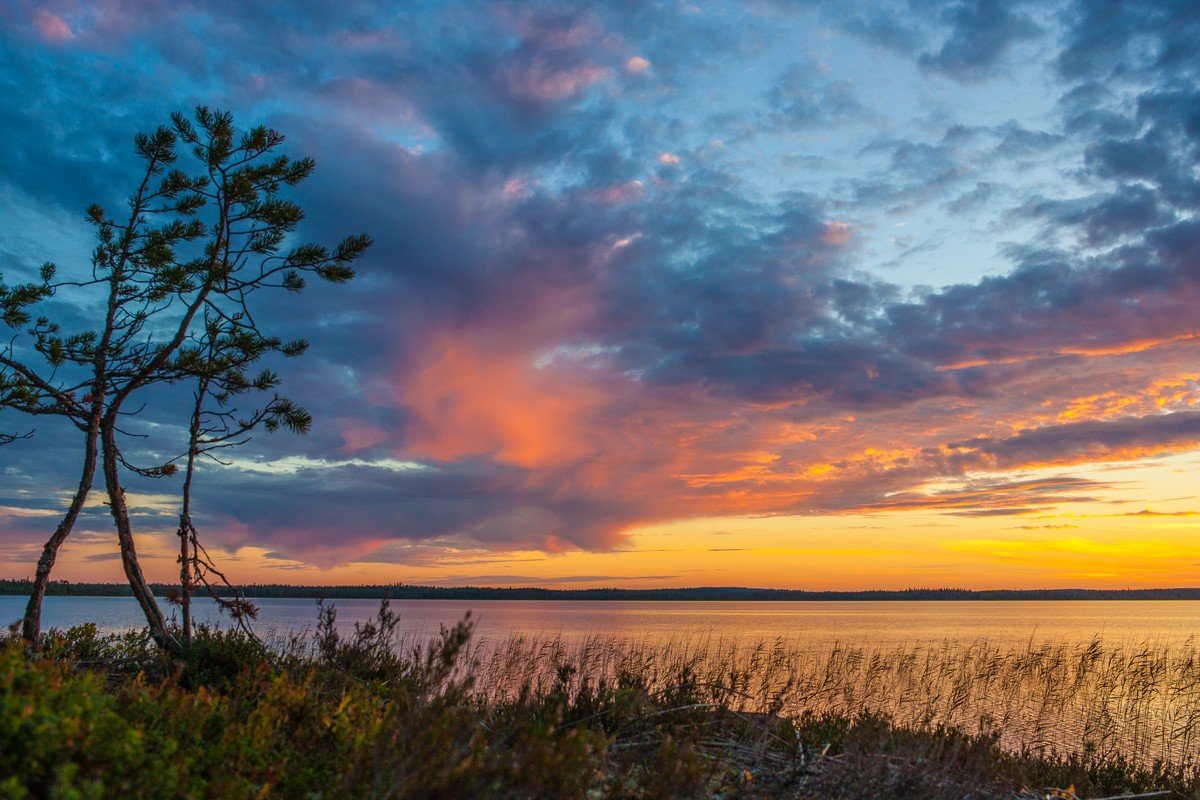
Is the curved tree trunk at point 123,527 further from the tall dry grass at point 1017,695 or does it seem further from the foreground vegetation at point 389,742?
the tall dry grass at point 1017,695

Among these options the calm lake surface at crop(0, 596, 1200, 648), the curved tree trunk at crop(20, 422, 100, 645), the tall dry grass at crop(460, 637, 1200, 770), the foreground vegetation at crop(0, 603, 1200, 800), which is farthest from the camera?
the calm lake surface at crop(0, 596, 1200, 648)

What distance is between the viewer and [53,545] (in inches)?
365

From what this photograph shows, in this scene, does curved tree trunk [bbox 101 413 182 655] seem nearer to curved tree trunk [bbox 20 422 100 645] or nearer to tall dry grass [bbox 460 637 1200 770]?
curved tree trunk [bbox 20 422 100 645]

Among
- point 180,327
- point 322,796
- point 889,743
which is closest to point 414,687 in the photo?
point 322,796

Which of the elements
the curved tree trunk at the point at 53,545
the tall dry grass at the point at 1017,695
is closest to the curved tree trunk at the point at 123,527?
the curved tree trunk at the point at 53,545

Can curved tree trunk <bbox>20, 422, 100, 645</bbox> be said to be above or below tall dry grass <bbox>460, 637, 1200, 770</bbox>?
above

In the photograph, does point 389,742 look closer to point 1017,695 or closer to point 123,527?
point 123,527

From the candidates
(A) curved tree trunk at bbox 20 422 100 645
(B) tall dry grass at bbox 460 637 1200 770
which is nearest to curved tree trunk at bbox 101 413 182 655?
(A) curved tree trunk at bbox 20 422 100 645

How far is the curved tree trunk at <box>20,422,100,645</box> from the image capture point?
8680 mm

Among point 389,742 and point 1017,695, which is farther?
point 1017,695

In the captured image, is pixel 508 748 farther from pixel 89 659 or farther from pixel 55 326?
pixel 55 326

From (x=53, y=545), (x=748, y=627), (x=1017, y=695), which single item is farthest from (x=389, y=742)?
(x=748, y=627)

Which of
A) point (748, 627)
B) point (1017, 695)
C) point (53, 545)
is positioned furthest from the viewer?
point (748, 627)

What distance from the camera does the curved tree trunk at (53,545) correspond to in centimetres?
868
